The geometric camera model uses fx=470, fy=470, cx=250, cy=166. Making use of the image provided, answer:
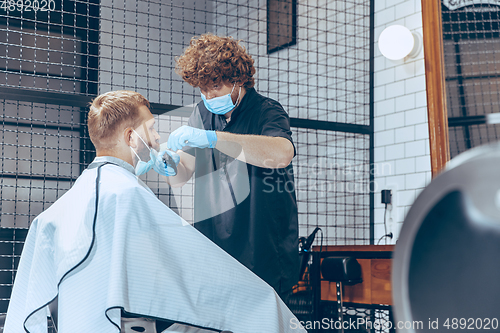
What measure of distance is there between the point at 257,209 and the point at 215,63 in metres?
0.59

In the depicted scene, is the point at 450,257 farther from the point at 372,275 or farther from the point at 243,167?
the point at 372,275

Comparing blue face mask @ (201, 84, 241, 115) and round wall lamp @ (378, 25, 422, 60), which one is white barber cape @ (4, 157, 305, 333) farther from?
round wall lamp @ (378, 25, 422, 60)

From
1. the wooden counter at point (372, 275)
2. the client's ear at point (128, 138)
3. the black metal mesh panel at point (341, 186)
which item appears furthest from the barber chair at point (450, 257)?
the black metal mesh panel at point (341, 186)

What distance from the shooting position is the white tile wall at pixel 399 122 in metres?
3.10

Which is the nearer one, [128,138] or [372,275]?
[128,138]

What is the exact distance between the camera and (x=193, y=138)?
69.3 inches

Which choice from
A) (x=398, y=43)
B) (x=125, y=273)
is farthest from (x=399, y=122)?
(x=125, y=273)

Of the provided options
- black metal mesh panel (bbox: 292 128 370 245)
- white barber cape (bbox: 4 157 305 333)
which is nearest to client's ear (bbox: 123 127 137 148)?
white barber cape (bbox: 4 157 305 333)

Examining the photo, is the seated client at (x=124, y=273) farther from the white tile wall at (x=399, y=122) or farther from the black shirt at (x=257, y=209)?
the white tile wall at (x=399, y=122)

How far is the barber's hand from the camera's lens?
1762mm

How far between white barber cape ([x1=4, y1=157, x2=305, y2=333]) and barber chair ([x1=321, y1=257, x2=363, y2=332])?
1.04 metres

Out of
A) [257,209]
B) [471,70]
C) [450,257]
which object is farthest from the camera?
[257,209]

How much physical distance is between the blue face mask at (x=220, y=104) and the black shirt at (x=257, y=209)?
1.7 inches

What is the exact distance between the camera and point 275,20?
4.21 m
